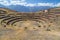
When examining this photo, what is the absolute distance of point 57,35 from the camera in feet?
13.6

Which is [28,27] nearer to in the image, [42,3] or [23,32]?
[23,32]

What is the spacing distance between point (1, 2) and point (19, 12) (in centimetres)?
30

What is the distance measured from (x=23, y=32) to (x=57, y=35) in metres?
0.48

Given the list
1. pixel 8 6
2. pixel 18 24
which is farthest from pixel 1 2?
pixel 18 24

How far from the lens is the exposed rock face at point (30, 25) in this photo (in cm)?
413

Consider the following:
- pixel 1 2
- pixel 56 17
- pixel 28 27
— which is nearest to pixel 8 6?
pixel 1 2

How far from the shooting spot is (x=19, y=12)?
425cm

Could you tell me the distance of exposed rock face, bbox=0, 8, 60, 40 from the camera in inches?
163

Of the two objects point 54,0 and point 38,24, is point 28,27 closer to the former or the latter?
point 38,24

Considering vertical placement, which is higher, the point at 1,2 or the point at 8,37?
the point at 1,2

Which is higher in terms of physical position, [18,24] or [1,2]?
[1,2]

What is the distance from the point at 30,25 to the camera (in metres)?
4.26

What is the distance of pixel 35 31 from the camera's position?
417 cm

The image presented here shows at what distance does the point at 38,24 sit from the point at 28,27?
0.16 m
